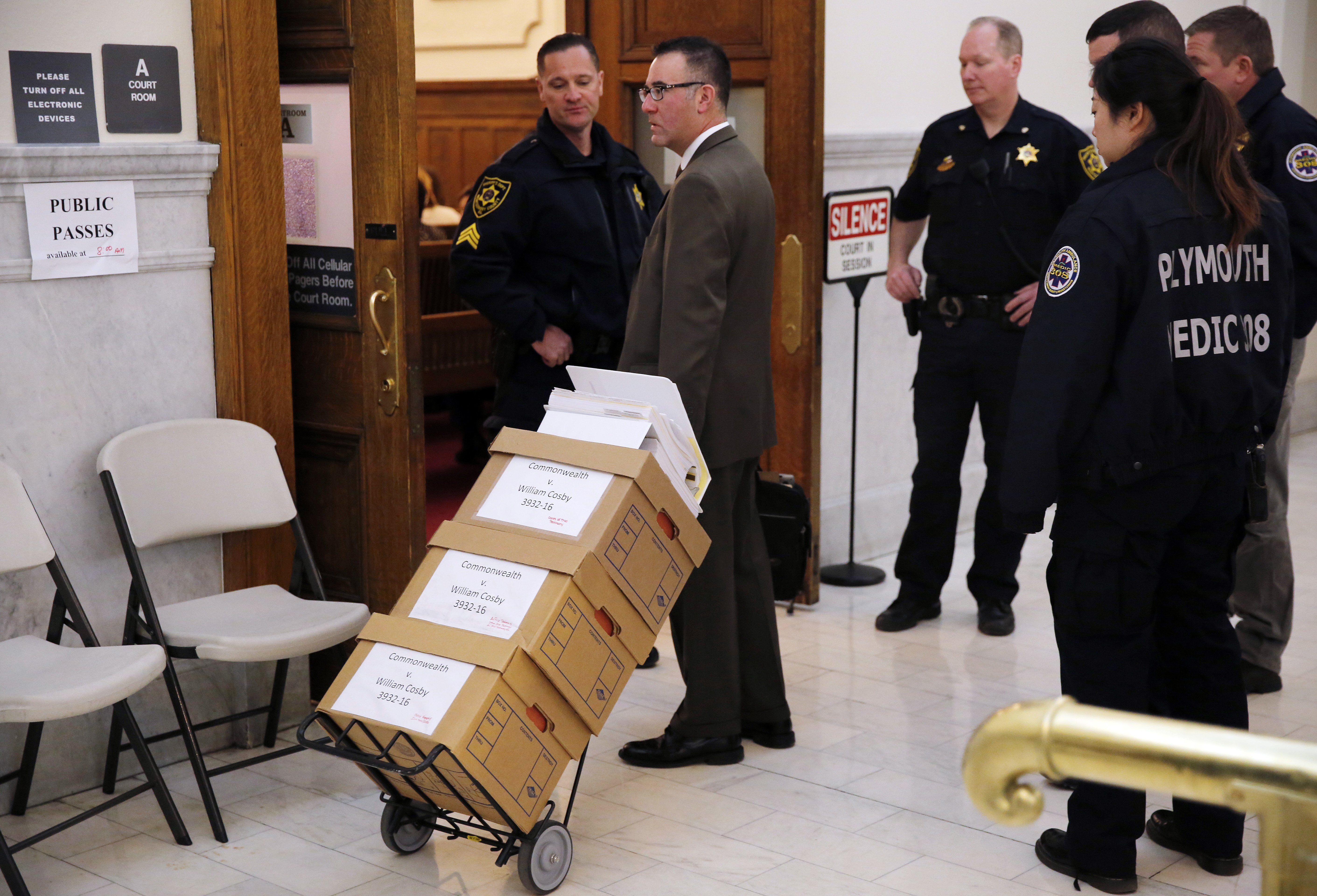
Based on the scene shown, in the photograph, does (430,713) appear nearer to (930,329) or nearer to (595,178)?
(595,178)

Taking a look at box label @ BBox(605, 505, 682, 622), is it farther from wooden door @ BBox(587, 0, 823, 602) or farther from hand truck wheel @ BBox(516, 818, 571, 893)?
wooden door @ BBox(587, 0, 823, 602)

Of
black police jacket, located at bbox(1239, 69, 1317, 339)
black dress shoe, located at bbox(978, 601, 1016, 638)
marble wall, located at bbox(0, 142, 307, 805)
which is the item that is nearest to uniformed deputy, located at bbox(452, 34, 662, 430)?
marble wall, located at bbox(0, 142, 307, 805)

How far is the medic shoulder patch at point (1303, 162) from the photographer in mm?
3480

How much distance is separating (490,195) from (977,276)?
5.16 feet

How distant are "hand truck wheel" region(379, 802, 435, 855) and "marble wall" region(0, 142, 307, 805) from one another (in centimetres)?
83

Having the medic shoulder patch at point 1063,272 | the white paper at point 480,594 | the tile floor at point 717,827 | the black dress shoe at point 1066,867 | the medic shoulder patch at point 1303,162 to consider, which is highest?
the medic shoulder patch at point 1303,162

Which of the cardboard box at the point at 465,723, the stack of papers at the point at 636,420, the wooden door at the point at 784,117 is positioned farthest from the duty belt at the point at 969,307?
the cardboard box at the point at 465,723

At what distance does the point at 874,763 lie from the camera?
341 centimetres

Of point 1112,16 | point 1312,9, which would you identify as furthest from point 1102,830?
point 1312,9

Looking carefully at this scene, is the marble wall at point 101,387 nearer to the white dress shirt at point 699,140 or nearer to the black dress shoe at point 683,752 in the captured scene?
the black dress shoe at point 683,752

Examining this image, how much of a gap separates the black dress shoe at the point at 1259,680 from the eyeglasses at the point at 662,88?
7.51ft

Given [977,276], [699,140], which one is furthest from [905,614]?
[699,140]

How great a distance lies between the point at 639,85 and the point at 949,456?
1.69 metres

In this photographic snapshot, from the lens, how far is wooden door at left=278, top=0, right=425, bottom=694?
3504 millimetres
